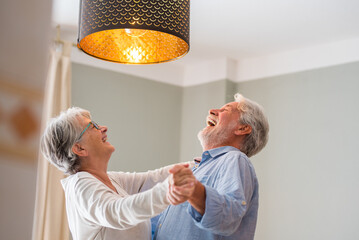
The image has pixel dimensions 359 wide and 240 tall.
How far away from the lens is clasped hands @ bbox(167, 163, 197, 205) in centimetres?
127

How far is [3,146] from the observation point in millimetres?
416

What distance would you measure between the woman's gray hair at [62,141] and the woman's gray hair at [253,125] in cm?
79

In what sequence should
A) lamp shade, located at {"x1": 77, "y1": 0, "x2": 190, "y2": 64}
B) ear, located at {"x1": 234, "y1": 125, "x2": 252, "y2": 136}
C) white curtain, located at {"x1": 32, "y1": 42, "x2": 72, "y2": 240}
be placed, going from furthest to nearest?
white curtain, located at {"x1": 32, "y1": 42, "x2": 72, "y2": 240} → ear, located at {"x1": 234, "y1": 125, "x2": 252, "y2": 136} → lamp shade, located at {"x1": 77, "y1": 0, "x2": 190, "y2": 64}

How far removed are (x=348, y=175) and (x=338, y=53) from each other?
3.81 ft

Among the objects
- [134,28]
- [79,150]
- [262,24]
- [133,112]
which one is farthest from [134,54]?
[133,112]

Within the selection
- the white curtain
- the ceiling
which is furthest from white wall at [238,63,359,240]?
the white curtain

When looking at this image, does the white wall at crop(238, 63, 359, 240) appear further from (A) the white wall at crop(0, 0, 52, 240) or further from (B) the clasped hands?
(A) the white wall at crop(0, 0, 52, 240)

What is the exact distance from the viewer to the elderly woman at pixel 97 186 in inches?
52.6

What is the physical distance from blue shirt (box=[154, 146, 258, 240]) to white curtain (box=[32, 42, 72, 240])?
203cm

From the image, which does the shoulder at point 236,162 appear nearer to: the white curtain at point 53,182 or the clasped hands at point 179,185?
the clasped hands at point 179,185

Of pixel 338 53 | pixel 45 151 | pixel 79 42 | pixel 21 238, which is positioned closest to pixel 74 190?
pixel 45 151

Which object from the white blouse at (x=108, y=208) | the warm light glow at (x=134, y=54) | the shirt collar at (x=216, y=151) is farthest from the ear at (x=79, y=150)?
the shirt collar at (x=216, y=151)

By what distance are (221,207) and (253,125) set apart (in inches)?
30.5

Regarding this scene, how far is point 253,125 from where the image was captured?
82.0 inches
